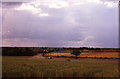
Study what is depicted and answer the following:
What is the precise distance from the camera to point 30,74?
15.1 metres

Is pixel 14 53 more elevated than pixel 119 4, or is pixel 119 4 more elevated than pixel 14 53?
pixel 119 4

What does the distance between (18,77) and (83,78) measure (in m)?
5.83

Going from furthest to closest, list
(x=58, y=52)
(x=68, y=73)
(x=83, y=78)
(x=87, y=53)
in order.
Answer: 1. (x=58, y=52)
2. (x=87, y=53)
3. (x=68, y=73)
4. (x=83, y=78)

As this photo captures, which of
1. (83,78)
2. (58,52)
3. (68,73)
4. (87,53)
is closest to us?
(83,78)

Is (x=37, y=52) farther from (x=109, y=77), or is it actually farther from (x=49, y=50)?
(x=109, y=77)

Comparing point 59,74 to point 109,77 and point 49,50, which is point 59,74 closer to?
point 109,77

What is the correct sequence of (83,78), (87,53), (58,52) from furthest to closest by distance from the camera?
(58,52) → (87,53) → (83,78)

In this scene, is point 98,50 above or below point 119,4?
below

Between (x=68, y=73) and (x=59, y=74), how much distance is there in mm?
898

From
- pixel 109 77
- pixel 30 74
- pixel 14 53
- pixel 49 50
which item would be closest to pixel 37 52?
pixel 49 50

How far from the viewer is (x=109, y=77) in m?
14.3

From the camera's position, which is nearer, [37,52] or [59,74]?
[59,74]

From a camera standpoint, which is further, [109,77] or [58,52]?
[58,52]

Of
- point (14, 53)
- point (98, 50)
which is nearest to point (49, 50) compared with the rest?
point (14, 53)
